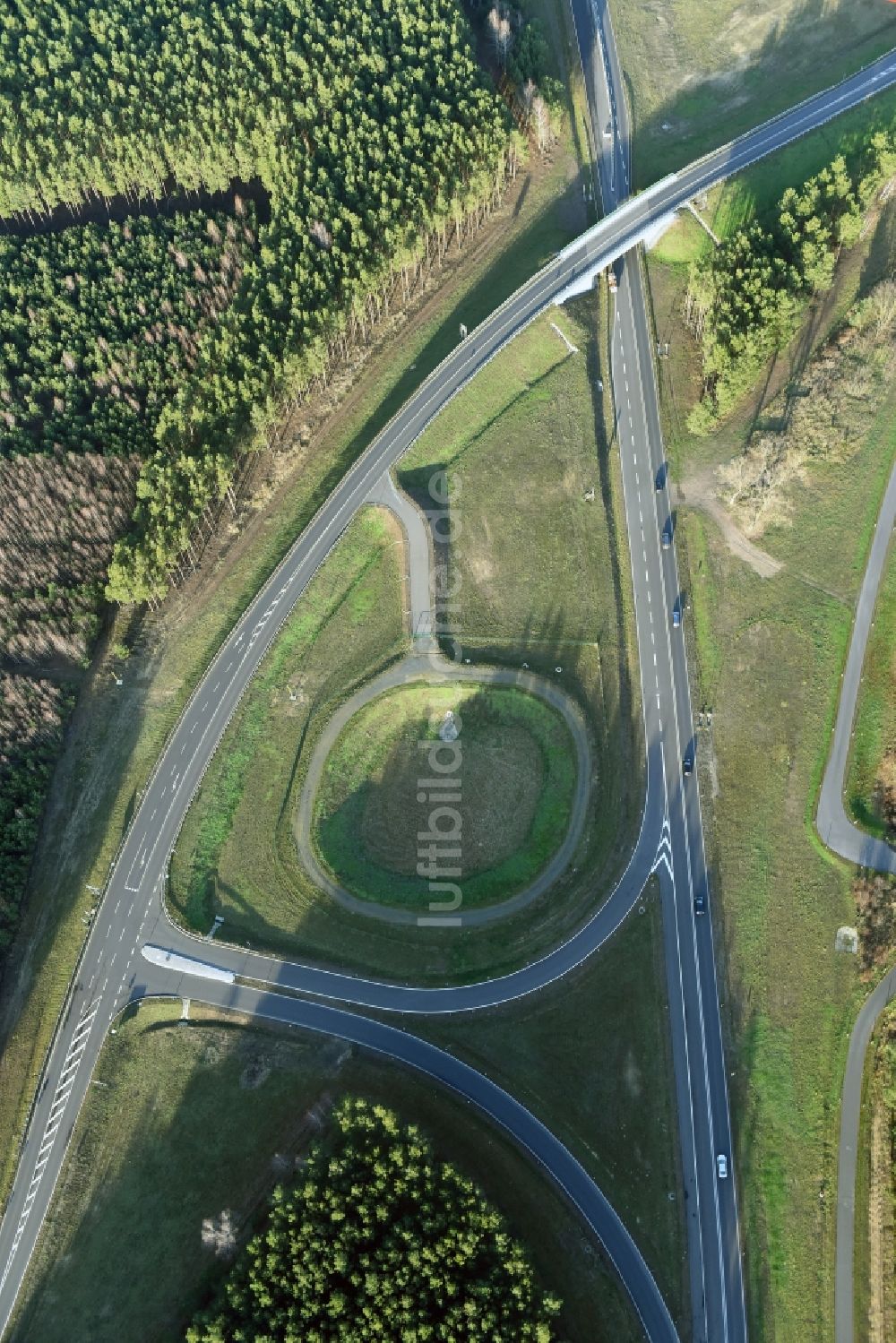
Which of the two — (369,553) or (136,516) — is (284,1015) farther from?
(136,516)

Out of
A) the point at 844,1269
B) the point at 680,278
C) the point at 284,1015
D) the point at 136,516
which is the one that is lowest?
the point at 844,1269

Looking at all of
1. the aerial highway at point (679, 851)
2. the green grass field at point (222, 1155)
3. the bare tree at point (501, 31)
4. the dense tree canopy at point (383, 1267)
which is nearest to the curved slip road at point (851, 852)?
the aerial highway at point (679, 851)

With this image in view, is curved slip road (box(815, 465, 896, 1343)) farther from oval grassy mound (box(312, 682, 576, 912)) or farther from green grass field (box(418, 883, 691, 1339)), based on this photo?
oval grassy mound (box(312, 682, 576, 912))

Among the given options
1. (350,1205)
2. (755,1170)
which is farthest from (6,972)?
(755,1170)

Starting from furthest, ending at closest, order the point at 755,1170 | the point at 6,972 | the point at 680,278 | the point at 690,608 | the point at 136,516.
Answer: the point at 680,278 → the point at 136,516 → the point at 690,608 → the point at 6,972 → the point at 755,1170

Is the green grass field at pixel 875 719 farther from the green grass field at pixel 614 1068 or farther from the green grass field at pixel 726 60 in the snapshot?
the green grass field at pixel 726 60

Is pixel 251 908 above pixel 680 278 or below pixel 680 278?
below
